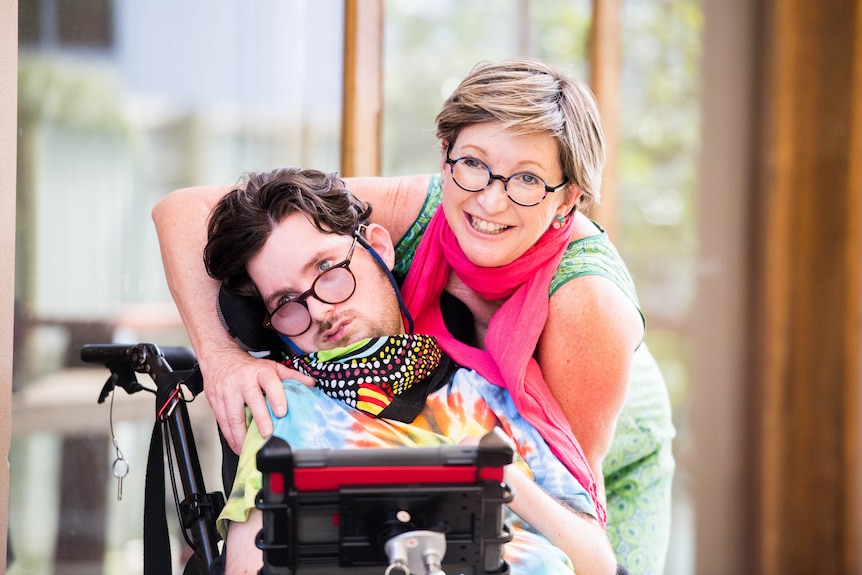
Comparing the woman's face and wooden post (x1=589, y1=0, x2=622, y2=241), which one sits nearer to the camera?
the woman's face

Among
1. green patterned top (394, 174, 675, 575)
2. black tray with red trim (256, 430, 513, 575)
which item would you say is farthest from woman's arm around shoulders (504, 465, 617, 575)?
green patterned top (394, 174, 675, 575)

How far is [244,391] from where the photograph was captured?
137 centimetres

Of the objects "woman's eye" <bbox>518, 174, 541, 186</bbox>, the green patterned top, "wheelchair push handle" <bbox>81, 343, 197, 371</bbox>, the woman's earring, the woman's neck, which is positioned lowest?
the green patterned top

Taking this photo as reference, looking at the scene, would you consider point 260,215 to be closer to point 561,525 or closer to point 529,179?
point 529,179

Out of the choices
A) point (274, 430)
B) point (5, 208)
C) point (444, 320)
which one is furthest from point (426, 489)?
point (5, 208)

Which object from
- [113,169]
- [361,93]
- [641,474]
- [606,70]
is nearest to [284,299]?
[641,474]

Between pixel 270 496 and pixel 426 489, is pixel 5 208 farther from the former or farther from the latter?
pixel 426 489

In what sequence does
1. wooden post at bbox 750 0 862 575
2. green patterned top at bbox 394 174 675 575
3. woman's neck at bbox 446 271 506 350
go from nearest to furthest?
woman's neck at bbox 446 271 506 350, green patterned top at bbox 394 174 675 575, wooden post at bbox 750 0 862 575

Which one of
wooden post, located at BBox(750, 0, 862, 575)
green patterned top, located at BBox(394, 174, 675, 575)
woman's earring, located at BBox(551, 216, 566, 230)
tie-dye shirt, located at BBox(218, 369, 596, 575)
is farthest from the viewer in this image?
wooden post, located at BBox(750, 0, 862, 575)

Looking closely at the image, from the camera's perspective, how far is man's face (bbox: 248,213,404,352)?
1.40m

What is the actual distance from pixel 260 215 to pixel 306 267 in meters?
0.11

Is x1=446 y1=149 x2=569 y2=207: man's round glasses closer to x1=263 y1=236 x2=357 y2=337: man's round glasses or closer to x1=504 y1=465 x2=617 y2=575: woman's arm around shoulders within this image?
x1=263 y1=236 x2=357 y2=337: man's round glasses

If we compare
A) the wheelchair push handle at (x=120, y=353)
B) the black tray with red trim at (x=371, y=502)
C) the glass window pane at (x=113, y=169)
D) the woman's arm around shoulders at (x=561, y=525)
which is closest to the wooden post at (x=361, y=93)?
the glass window pane at (x=113, y=169)

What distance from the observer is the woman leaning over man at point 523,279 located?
1416 millimetres
